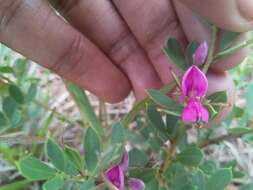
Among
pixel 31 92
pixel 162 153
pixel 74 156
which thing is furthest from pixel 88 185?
pixel 31 92

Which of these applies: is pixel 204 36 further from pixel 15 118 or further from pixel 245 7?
pixel 15 118

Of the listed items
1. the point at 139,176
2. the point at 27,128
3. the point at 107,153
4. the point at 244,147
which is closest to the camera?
the point at 107,153

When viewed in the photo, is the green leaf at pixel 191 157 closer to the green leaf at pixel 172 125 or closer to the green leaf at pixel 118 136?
the green leaf at pixel 172 125

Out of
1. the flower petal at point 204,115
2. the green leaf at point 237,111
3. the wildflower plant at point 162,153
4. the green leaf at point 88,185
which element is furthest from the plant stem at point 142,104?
the green leaf at point 237,111

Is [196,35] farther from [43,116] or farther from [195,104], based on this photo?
[43,116]

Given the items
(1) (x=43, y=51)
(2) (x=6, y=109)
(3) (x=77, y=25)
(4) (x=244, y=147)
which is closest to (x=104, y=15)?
(3) (x=77, y=25)

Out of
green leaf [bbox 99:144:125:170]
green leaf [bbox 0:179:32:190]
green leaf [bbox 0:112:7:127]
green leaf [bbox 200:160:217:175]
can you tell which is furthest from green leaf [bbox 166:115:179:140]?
green leaf [bbox 0:179:32:190]

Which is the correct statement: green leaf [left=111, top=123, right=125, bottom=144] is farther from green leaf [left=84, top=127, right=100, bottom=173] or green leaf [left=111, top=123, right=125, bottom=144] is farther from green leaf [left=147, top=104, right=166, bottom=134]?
green leaf [left=147, top=104, right=166, bottom=134]

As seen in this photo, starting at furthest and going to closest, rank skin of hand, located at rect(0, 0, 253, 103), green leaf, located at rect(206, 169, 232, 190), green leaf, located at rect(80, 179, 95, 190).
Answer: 1. skin of hand, located at rect(0, 0, 253, 103)
2. green leaf, located at rect(206, 169, 232, 190)
3. green leaf, located at rect(80, 179, 95, 190)
